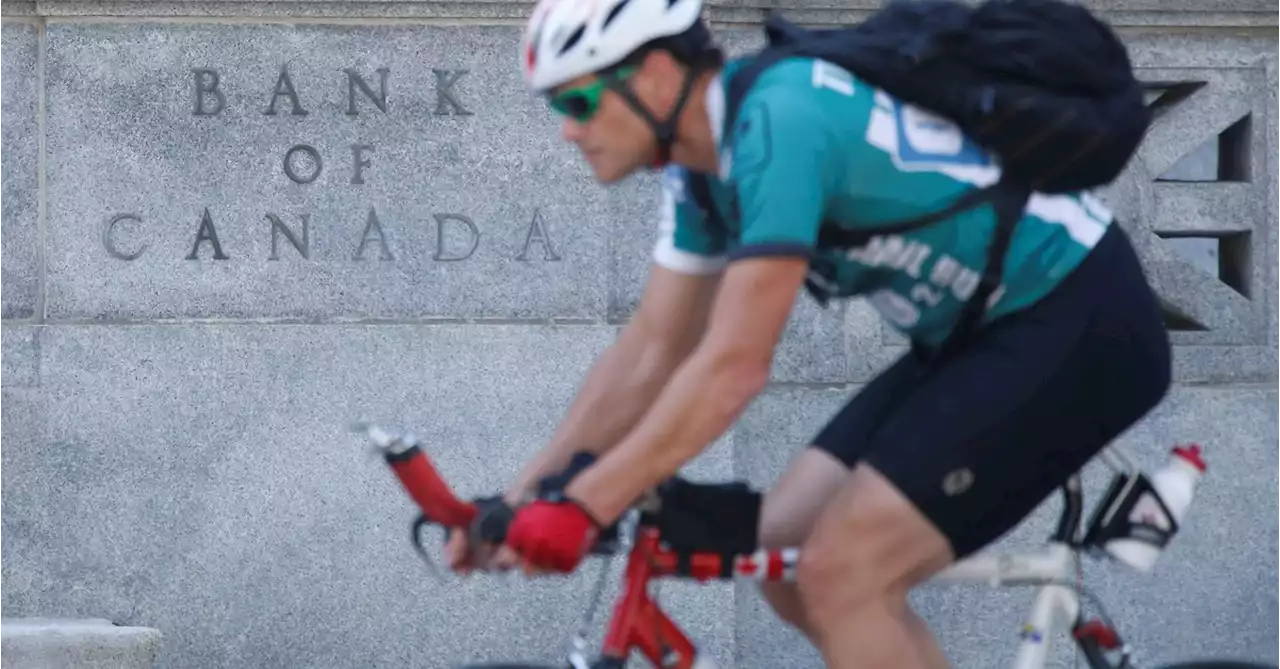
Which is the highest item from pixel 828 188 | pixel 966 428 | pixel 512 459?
pixel 828 188

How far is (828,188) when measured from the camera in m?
3.70

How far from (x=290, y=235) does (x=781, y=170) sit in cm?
362

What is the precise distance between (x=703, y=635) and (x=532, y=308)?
122 cm

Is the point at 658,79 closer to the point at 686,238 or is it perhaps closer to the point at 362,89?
the point at 686,238

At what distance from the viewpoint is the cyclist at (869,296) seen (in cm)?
355

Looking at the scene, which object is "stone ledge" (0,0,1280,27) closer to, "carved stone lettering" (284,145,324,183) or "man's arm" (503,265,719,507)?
"carved stone lettering" (284,145,324,183)

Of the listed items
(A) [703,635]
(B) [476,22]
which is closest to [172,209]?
(B) [476,22]

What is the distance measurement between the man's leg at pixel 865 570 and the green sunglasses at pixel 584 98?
32.8 inches

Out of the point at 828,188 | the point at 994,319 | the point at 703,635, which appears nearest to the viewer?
the point at 828,188

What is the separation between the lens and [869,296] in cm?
408

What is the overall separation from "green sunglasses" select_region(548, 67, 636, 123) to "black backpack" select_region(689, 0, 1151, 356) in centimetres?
21

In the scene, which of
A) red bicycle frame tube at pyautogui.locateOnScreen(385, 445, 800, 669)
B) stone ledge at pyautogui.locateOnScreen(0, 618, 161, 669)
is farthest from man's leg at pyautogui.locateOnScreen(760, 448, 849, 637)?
stone ledge at pyautogui.locateOnScreen(0, 618, 161, 669)

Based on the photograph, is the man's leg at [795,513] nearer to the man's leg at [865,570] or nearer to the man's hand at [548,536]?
the man's leg at [865,570]

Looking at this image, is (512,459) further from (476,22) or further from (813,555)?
(813,555)
